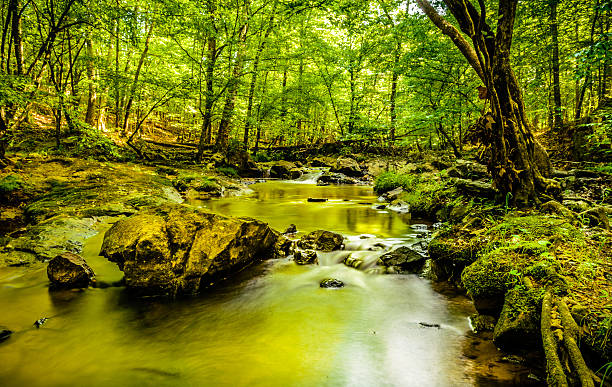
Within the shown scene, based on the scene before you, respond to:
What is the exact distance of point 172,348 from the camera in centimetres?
294

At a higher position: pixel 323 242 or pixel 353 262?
pixel 323 242

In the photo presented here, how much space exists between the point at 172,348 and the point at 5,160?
8472 mm

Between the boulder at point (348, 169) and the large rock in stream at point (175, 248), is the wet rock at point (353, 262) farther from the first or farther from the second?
the boulder at point (348, 169)

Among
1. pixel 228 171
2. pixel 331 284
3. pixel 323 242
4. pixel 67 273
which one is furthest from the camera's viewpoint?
pixel 228 171

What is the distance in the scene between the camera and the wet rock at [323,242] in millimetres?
5660

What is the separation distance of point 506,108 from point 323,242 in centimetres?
390

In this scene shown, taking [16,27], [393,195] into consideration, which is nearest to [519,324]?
[393,195]

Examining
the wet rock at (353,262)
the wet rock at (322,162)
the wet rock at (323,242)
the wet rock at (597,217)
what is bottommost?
the wet rock at (353,262)

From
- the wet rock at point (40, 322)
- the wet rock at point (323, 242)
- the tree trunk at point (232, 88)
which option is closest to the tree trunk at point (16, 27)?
the wet rock at point (40, 322)

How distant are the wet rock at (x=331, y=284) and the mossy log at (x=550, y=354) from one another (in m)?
2.59

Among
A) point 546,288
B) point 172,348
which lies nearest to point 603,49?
point 546,288

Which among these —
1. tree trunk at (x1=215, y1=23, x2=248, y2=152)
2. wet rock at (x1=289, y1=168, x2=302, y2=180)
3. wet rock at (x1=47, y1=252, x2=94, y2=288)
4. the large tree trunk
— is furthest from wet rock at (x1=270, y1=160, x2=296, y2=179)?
wet rock at (x1=47, y1=252, x2=94, y2=288)

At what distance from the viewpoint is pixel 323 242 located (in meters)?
5.74

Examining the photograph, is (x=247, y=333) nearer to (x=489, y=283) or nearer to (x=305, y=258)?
(x=305, y=258)
